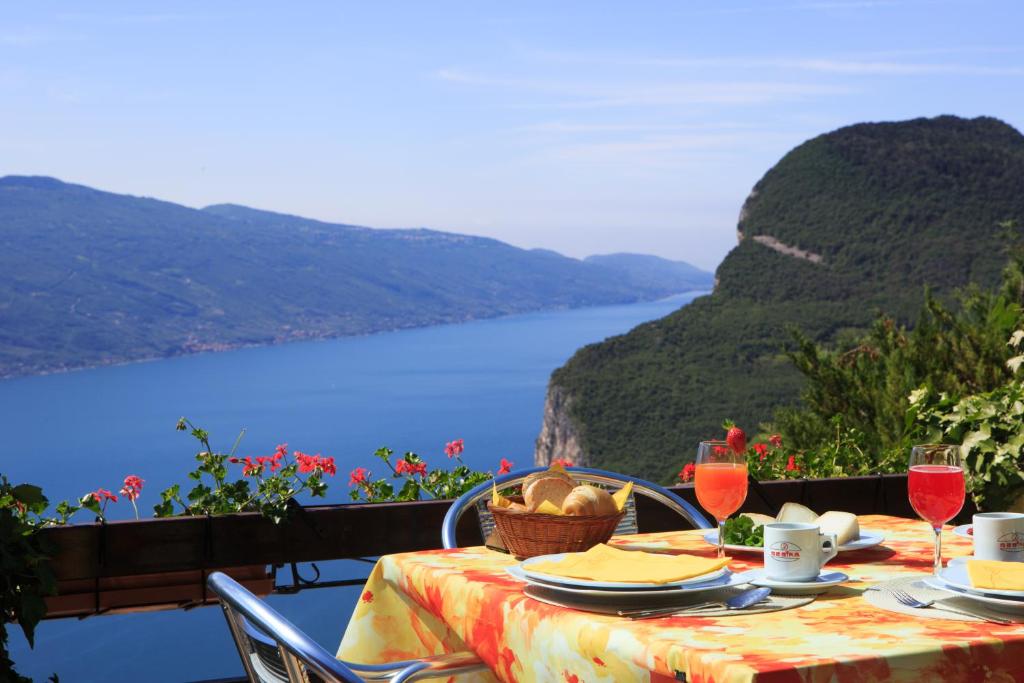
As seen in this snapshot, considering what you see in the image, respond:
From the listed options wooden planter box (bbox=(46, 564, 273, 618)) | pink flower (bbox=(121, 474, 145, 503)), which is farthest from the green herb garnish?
pink flower (bbox=(121, 474, 145, 503))

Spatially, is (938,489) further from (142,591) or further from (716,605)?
(142,591)

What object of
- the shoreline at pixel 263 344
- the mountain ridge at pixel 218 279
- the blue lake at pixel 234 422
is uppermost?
the mountain ridge at pixel 218 279

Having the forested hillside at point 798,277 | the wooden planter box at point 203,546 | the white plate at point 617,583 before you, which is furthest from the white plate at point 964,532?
the forested hillside at point 798,277

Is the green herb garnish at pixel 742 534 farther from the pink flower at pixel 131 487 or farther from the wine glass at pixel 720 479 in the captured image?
the pink flower at pixel 131 487

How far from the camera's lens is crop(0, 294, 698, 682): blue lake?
33.4 meters

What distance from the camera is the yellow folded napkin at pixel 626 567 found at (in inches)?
53.1

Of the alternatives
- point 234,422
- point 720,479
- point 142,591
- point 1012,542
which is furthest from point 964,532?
point 234,422

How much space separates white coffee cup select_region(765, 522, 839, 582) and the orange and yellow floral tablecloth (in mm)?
46

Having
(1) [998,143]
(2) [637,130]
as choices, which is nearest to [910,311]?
(1) [998,143]

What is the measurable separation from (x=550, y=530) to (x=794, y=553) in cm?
40

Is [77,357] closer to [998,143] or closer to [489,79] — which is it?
[489,79]

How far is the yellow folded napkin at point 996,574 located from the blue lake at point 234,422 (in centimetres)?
2716

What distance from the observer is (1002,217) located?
41469 millimetres

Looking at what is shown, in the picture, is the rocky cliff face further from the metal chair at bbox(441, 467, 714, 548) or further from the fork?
the fork
